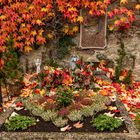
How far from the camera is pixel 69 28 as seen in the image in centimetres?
1163

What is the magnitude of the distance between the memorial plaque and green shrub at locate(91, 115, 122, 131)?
511 centimetres

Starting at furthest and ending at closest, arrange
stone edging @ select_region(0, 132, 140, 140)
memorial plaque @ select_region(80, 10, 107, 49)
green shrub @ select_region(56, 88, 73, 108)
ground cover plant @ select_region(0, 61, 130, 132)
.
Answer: memorial plaque @ select_region(80, 10, 107, 49) < green shrub @ select_region(56, 88, 73, 108) < ground cover plant @ select_region(0, 61, 130, 132) < stone edging @ select_region(0, 132, 140, 140)

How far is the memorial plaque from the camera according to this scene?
1157 centimetres

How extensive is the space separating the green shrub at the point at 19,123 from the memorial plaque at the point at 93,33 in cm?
512

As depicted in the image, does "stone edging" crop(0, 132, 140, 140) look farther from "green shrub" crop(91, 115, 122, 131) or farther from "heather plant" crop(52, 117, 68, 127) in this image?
"heather plant" crop(52, 117, 68, 127)

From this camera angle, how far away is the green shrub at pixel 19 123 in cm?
655

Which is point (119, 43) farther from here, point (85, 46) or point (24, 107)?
point (24, 107)

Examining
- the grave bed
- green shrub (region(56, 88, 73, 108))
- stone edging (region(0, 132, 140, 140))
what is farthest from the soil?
green shrub (region(56, 88, 73, 108))

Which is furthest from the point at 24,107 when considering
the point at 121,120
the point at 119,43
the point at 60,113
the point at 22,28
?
the point at 119,43

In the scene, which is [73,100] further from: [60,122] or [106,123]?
[106,123]

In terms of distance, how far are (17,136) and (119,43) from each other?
6.11 m

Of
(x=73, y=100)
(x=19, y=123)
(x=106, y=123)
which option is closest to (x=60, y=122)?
(x=19, y=123)

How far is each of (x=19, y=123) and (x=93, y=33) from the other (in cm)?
561

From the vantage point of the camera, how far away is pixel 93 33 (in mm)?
11609
